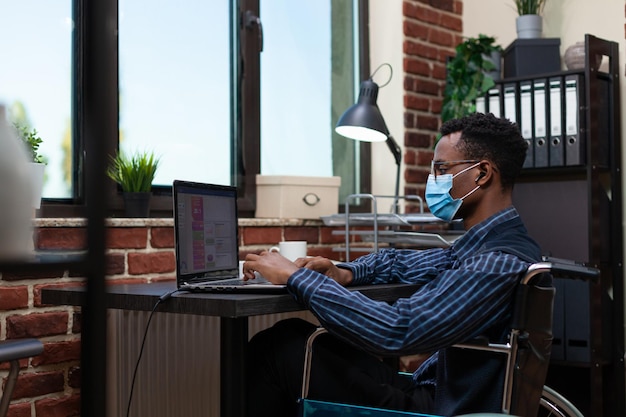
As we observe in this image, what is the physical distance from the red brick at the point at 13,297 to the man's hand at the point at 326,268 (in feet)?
2.42

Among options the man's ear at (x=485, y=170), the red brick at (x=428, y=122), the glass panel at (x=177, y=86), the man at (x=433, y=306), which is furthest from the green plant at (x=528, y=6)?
the man's ear at (x=485, y=170)

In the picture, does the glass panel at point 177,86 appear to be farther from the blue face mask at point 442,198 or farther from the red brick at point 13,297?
the blue face mask at point 442,198

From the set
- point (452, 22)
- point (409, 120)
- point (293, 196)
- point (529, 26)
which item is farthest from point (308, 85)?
point (529, 26)

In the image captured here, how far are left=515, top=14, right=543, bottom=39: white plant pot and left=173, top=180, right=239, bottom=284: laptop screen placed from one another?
1706mm

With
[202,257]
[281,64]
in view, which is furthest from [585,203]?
[202,257]

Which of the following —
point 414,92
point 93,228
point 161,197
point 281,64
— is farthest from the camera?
point 414,92

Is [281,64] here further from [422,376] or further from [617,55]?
[422,376]

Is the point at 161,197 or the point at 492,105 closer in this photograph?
the point at 161,197

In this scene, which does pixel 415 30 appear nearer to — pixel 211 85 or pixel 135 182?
pixel 211 85

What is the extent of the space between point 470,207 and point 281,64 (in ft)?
4.60

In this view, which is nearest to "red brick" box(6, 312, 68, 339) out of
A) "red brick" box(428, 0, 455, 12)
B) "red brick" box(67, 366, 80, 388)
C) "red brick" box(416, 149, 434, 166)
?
"red brick" box(67, 366, 80, 388)

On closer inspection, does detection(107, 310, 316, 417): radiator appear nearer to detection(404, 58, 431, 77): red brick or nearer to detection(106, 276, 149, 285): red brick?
detection(106, 276, 149, 285): red brick

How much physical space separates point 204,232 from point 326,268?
0.97 feet

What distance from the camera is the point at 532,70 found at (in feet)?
10.2
